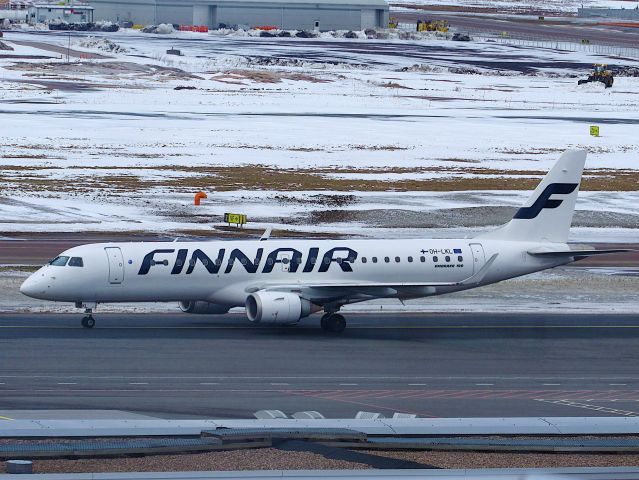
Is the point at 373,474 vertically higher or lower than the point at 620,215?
higher

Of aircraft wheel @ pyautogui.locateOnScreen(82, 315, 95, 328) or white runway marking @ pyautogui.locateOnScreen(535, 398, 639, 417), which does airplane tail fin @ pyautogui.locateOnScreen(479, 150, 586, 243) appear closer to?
white runway marking @ pyautogui.locateOnScreen(535, 398, 639, 417)

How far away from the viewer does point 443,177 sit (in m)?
97.4

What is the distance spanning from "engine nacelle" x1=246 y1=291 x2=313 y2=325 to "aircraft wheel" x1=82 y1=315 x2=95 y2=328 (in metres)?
5.84

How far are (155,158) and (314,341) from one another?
55387mm

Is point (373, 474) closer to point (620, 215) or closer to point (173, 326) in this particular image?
point (173, 326)

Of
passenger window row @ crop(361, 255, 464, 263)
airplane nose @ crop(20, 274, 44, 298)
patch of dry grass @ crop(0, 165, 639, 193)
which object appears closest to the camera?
airplane nose @ crop(20, 274, 44, 298)

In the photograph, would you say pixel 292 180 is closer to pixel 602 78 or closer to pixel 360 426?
pixel 360 426

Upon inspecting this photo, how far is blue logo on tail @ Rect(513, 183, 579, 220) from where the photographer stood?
181ft

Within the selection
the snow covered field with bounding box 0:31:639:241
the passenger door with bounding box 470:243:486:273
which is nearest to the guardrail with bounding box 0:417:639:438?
the passenger door with bounding box 470:243:486:273

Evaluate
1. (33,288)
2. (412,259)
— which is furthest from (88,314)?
(412,259)

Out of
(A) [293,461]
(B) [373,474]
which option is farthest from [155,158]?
(B) [373,474]

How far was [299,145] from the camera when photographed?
4395 inches

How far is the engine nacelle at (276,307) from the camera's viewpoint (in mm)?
49719

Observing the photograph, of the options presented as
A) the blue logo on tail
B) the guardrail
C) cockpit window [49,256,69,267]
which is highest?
the blue logo on tail
